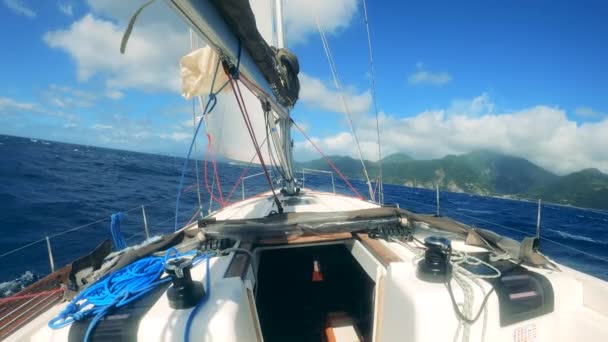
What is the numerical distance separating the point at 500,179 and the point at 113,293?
608ft

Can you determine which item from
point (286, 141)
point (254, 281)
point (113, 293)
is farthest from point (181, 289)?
point (286, 141)

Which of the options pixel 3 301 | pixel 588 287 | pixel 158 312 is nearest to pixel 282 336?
pixel 158 312

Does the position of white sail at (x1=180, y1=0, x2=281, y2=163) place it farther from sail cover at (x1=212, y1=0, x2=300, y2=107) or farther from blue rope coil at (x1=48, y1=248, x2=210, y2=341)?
blue rope coil at (x1=48, y1=248, x2=210, y2=341)

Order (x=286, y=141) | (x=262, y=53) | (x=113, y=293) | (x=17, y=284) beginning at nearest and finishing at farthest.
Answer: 1. (x=113, y=293)
2. (x=262, y=53)
3. (x=17, y=284)
4. (x=286, y=141)

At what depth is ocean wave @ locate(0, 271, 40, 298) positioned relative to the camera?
13.7ft

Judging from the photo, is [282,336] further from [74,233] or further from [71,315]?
[74,233]

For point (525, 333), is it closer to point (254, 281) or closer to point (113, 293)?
point (254, 281)

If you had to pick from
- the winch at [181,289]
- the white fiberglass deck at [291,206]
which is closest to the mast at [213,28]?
the winch at [181,289]

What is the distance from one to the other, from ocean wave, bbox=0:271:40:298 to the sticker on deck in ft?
20.3

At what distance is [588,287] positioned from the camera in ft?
5.70

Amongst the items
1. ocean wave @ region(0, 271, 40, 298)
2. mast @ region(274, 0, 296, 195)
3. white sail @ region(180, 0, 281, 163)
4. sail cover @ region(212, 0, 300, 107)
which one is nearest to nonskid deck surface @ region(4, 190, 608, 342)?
sail cover @ region(212, 0, 300, 107)

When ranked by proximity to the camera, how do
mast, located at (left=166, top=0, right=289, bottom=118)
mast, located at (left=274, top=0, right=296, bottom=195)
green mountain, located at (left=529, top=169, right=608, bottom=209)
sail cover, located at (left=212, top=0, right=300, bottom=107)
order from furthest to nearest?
green mountain, located at (left=529, top=169, right=608, bottom=209) → mast, located at (left=274, top=0, right=296, bottom=195) → sail cover, located at (left=212, top=0, right=300, bottom=107) → mast, located at (left=166, top=0, right=289, bottom=118)

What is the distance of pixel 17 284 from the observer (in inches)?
174

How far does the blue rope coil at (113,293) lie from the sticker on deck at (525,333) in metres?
1.77
